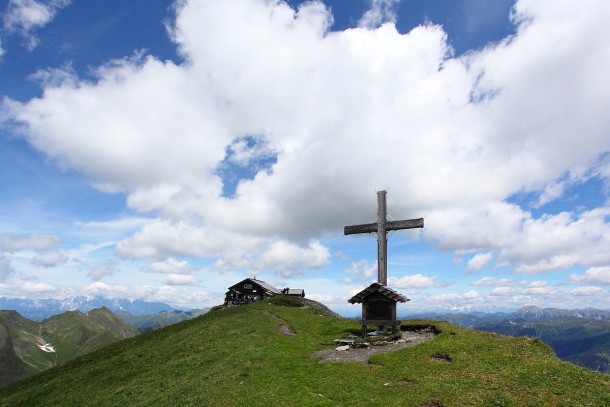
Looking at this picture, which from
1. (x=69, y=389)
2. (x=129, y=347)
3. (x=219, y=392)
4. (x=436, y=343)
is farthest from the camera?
(x=129, y=347)

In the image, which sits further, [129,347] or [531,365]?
[129,347]

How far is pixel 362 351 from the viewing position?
32000mm

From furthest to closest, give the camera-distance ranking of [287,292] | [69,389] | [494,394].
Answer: [287,292], [69,389], [494,394]

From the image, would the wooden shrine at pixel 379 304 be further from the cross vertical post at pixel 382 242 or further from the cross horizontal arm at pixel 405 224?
the cross horizontal arm at pixel 405 224

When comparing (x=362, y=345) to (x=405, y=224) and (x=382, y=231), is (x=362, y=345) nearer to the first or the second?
(x=382, y=231)

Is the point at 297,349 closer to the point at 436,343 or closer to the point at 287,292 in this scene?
the point at 436,343

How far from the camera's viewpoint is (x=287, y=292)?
110500 millimetres

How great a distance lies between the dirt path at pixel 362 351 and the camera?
30047 mm

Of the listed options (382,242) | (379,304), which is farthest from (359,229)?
(379,304)

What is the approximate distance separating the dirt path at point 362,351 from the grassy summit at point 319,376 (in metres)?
1.36

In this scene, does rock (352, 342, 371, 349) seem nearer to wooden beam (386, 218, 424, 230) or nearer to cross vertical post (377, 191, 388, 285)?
cross vertical post (377, 191, 388, 285)

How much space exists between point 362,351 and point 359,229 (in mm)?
11645

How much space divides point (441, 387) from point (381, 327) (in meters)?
16.1

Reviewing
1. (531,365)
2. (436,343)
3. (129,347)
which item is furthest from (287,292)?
(531,365)
